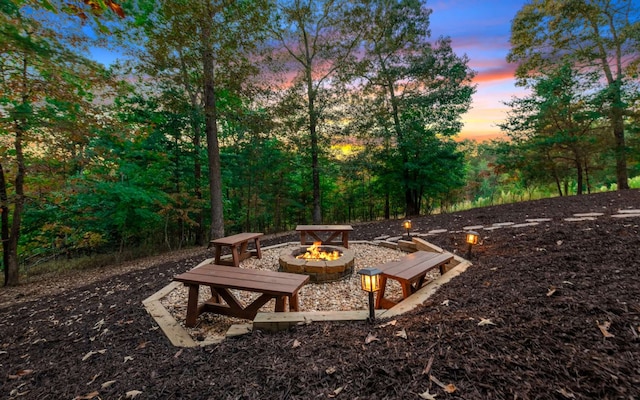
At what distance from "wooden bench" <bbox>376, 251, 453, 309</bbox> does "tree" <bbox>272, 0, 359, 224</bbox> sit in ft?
23.7

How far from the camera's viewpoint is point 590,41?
10.2m

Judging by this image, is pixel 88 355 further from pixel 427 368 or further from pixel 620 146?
pixel 620 146

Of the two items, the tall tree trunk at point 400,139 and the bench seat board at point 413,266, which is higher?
the tall tree trunk at point 400,139

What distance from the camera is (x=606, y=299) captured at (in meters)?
A: 1.82

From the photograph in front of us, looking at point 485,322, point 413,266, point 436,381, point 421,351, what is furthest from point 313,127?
point 436,381

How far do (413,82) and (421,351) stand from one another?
36.6 ft

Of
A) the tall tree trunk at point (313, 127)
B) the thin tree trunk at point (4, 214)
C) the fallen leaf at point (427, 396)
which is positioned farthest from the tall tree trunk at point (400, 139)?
the thin tree trunk at point (4, 214)

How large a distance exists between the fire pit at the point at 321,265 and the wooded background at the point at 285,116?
11.6 feet

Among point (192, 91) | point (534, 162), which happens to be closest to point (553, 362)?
point (192, 91)

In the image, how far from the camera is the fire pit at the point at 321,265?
4.11m

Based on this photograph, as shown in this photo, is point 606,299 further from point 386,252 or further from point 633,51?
point 633,51

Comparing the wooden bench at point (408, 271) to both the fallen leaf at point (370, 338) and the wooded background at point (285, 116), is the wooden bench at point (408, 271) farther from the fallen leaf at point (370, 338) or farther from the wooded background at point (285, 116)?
the wooded background at point (285, 116)

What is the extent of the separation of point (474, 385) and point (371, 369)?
0.55 m

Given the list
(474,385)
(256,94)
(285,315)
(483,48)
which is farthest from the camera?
(483,48)
